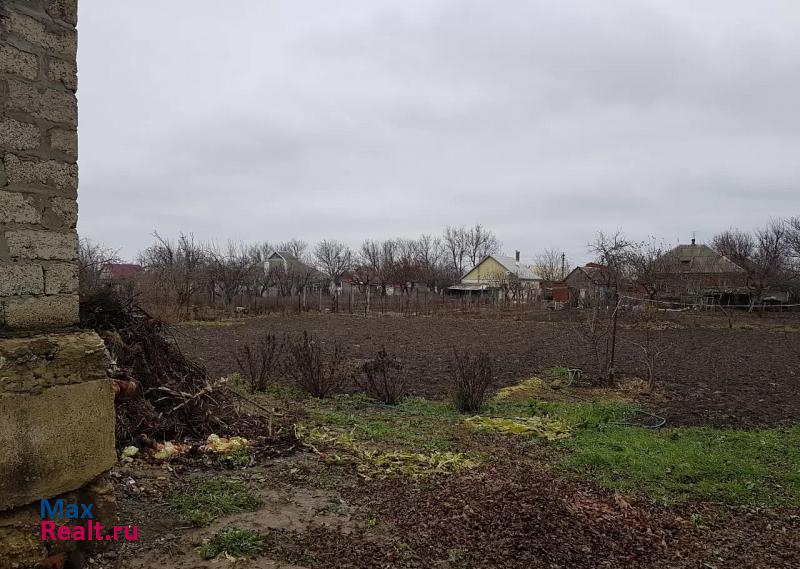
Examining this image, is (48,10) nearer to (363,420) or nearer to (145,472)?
(145,472)

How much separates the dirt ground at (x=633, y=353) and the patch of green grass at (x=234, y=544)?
5385 mm

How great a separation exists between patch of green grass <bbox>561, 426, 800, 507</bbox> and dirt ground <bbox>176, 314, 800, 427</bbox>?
103 centimetres

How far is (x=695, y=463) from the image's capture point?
5.02 metres

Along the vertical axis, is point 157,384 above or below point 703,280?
below

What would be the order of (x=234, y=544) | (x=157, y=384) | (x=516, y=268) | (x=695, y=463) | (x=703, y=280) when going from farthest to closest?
1. (x=516, y=268)
2. (x=703, y=280)
3. (x=157, y=384)
4. (x=695, y=463)
5. (x=234, y=544)

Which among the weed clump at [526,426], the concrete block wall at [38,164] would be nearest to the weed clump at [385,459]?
the weed clump at [526,426]

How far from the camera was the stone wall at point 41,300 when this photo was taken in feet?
9.04

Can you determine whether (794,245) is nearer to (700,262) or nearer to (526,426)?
(700,262)

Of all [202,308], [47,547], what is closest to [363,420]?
[47,547]

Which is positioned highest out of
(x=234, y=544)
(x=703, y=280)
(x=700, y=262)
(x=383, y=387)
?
(x=700, y=262)

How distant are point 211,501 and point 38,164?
7.98 feet

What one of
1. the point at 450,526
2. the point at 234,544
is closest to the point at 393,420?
the point at 450,526

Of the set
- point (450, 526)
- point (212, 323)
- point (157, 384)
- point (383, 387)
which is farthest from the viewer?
point (212, 323)

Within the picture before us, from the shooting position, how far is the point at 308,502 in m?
3.96
